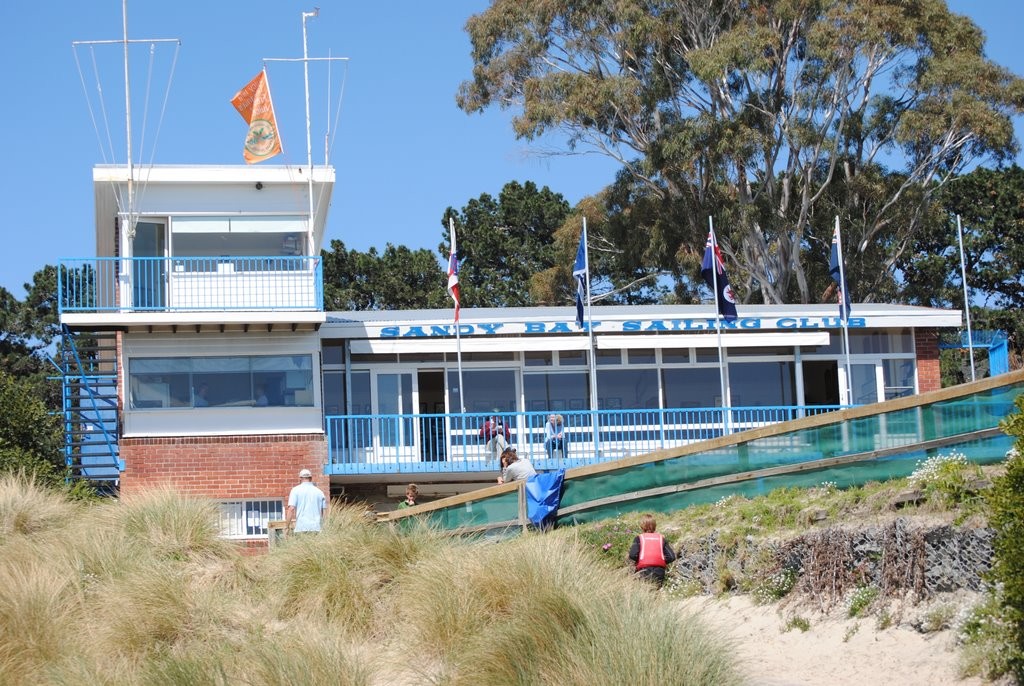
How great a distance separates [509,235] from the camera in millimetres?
49812

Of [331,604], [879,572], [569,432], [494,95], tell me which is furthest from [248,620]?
[494,95]

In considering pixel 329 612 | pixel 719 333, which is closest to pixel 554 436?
pixel 719 333

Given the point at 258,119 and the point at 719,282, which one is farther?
the point at 258,119

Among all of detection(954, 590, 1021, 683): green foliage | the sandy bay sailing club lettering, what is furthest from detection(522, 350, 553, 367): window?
detection(954, 590, 1021, 683): green foliage

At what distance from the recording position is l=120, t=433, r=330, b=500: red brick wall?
22609 mm

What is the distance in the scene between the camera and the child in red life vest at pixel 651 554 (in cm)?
1280

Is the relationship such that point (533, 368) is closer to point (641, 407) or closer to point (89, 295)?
point (641, 407)

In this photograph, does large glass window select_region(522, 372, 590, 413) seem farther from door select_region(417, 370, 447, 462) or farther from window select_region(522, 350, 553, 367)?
door select_region(417, 370, 447, 462)

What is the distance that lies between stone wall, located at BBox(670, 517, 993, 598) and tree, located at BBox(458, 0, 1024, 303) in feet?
78.2

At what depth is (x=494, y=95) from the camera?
125ft

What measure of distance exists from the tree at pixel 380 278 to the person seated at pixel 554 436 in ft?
80.9

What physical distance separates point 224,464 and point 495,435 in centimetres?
484

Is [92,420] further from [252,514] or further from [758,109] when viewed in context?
[758,109]

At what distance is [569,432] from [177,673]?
1471cm
